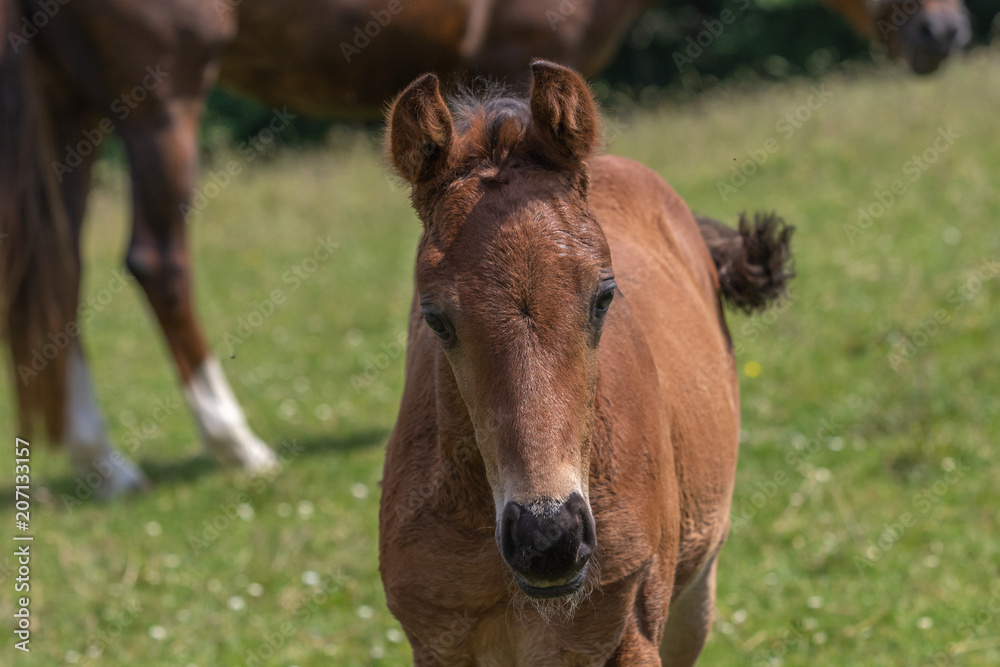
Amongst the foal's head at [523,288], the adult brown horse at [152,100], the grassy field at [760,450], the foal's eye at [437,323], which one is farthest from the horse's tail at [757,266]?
the adult brown horse at [152,100]

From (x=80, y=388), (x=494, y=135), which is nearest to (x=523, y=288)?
(x=494, y=135)

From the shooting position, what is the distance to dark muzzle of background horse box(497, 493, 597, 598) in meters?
1.87

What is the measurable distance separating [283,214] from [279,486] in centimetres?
734

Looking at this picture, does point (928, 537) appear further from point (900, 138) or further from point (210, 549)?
point (900, 138)

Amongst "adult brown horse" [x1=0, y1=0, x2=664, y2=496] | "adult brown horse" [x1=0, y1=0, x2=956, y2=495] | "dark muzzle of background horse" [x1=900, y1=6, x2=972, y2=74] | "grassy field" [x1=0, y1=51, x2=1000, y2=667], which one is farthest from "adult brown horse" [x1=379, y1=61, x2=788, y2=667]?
"dark muzzle of background horse" [x1=900, y1=6, x2=972, y2=74]

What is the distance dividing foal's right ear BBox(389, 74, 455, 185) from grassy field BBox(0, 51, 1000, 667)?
0.46m

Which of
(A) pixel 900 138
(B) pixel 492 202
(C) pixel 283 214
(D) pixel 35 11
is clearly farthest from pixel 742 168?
(B) pixel 492 202

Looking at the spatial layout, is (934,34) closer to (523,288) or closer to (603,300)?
(603,300)

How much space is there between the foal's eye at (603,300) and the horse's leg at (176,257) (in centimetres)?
399

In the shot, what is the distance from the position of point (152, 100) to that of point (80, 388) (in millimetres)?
1637

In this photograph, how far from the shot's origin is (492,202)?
6.88ft

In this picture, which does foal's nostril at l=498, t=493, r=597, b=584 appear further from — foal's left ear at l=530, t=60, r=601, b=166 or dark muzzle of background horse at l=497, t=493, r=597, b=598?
foal's left ear at l=530, t=60, r=601, b=166

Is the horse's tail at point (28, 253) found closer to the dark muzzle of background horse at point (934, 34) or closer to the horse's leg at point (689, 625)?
the horse's leg at point (689, 625)

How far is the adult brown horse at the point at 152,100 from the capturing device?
17.9ft
